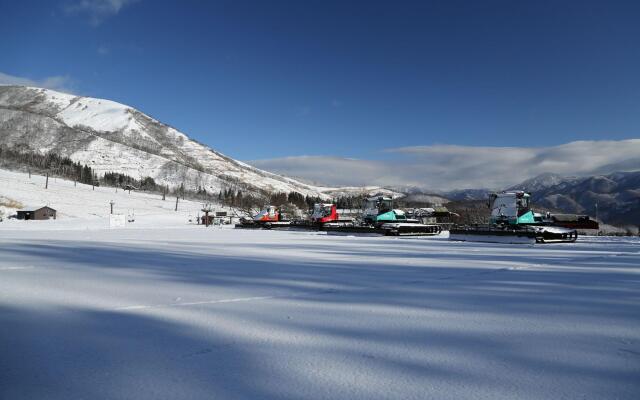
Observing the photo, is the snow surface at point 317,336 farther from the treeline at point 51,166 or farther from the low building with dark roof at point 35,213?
the treeline at point 51,166

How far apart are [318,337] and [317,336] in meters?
0.03

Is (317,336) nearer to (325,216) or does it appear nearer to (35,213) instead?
(325,216)

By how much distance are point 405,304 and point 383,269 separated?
359cm

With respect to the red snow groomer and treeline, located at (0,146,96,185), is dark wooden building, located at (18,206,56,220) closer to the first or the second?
the red snow groomer

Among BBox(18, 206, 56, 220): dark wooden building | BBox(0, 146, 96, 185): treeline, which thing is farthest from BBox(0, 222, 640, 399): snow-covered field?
BBox(0, 146, 96, 185): treeline

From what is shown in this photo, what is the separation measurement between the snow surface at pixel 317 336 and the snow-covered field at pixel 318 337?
16 millimetres

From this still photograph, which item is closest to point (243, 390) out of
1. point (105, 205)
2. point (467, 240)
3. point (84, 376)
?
point (84, 376)

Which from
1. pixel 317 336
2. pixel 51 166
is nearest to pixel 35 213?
pixel 317 336

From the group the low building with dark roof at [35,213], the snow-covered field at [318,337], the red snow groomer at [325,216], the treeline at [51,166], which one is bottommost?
the snow-covered field at [318,337]

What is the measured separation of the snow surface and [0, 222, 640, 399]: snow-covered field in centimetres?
2

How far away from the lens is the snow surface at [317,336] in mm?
2773

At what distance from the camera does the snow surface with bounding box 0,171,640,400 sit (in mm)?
2773

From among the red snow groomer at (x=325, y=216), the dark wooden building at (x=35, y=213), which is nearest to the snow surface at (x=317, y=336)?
the red snow groomer at (x=325, y=216)

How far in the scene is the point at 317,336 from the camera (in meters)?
3.85
